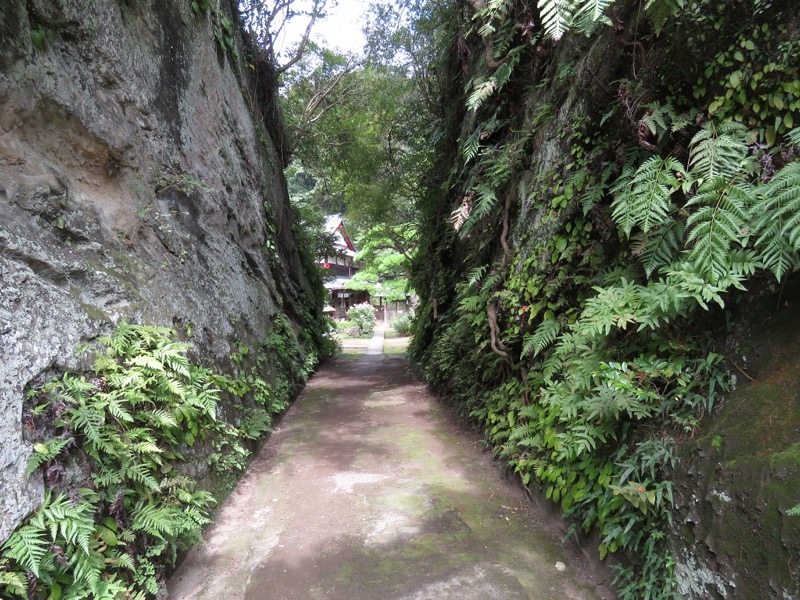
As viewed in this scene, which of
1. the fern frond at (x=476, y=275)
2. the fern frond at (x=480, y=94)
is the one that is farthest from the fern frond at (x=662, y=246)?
the fern frond at (x=480, y=94)

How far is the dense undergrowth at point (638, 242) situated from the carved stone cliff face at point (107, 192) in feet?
10.7

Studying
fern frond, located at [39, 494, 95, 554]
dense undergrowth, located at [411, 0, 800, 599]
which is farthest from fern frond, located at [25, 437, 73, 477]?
dense undergrowth, located at [411, 0, 800, 599]

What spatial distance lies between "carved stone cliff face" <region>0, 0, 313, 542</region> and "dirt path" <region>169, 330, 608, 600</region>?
148cm

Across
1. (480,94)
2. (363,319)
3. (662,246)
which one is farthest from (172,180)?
(363,319)

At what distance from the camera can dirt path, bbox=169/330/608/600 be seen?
2.67 m

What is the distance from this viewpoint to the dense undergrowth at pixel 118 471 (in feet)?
6.47

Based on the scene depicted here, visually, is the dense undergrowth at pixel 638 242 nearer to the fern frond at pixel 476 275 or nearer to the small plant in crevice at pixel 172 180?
the fern frond at pixel 476 275

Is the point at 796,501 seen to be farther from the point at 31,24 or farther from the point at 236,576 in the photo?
the point at 31,24

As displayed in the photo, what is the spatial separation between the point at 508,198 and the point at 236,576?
14.3ft

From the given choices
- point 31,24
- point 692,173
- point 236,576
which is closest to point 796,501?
point 692,173

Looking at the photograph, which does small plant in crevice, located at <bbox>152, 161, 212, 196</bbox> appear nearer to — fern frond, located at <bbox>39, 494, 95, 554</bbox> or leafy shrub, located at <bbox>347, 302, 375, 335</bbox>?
fern frond, located at <bbox>39, 494, 95, 554</bbox>

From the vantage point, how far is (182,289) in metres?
4.26

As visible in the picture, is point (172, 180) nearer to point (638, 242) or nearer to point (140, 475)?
point (140, 475)

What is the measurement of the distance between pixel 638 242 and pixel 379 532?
117 inches
